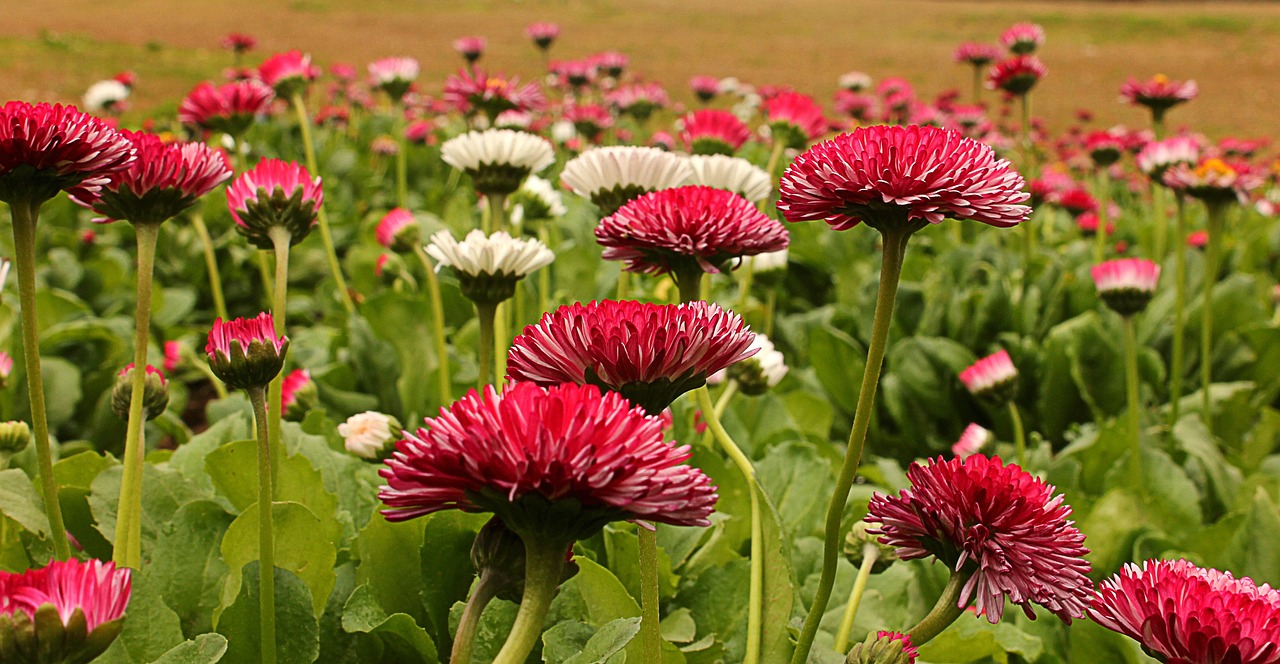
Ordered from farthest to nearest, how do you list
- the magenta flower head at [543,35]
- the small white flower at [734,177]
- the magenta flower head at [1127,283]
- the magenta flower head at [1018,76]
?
the magenta flower head at [543,35] → the magenta flower head at [1018,76] → the magenta flower head at [1127,283] → the small white flower at [734,177]

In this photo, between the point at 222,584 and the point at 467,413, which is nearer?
the point at 467,413

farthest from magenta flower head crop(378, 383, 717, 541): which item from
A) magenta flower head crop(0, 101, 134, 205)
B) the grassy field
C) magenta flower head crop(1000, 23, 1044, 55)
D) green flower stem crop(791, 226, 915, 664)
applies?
the grassy field

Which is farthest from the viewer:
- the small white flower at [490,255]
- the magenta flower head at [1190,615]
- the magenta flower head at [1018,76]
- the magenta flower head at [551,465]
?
the magenta flower head at [1018,76]

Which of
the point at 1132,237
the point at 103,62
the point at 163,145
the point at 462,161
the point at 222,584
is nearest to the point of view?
the point at 163,145

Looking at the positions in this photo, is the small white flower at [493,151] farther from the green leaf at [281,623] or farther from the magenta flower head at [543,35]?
the magenta flower head at [543,35]

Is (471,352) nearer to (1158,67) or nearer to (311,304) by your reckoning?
(311,304)

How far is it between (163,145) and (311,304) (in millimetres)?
2432

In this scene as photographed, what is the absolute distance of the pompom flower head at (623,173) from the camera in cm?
149

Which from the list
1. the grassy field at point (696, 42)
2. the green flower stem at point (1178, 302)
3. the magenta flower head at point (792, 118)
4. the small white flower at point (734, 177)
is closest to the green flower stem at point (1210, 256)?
the green flower stem at point (1178, 302)

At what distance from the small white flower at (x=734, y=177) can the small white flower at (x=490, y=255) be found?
377 millimetres

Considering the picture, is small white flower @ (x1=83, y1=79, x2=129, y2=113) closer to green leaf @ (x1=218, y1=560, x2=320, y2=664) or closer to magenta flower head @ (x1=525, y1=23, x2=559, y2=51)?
magenta flower head @ (x1=525, y1=23, x2=559, y2=51)

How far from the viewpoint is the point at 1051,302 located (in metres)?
3.16

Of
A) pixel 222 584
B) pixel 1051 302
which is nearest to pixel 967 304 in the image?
pixel 1051 302

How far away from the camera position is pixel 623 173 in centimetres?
150
